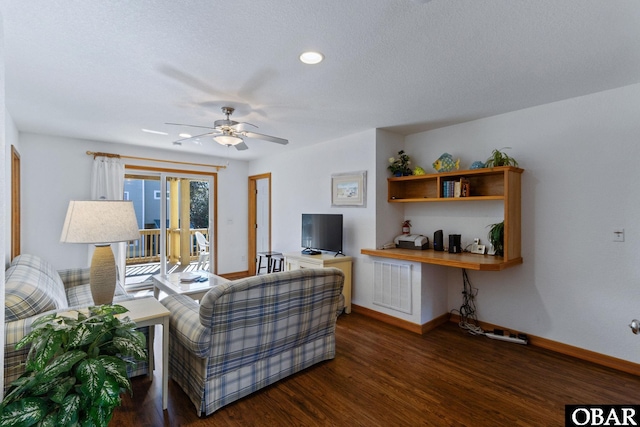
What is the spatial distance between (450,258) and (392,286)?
2.76ft

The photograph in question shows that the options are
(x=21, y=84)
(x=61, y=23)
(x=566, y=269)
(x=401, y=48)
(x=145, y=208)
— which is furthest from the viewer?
(x=145, y=208)

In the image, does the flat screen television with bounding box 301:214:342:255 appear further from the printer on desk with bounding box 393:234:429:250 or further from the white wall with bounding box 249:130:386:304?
the printer on desk with bounding box 393:234:429:250

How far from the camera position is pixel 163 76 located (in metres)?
2.40

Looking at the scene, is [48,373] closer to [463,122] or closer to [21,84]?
[21,84]

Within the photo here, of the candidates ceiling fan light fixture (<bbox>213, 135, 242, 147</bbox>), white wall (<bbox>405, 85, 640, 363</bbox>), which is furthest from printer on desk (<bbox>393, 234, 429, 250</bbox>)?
ceiling fan light fixture (<bbox>213, 135, 242, 147</bbox>)

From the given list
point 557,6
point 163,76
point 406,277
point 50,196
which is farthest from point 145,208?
point 557,6

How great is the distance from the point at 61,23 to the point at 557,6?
2.70 meters

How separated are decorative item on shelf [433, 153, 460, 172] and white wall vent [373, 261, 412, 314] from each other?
1196mm

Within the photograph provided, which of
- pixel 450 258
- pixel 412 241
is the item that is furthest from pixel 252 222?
pixel 450 258

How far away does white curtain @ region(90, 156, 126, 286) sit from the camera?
15.1 ft

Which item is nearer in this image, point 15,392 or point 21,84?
point 15,392

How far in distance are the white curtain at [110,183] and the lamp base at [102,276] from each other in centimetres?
297

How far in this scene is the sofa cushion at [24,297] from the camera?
6.15ft

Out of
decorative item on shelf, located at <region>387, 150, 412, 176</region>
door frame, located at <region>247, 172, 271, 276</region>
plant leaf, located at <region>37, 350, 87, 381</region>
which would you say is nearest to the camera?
plant leaf, located at <region>37, 350, 87, 381</region>
